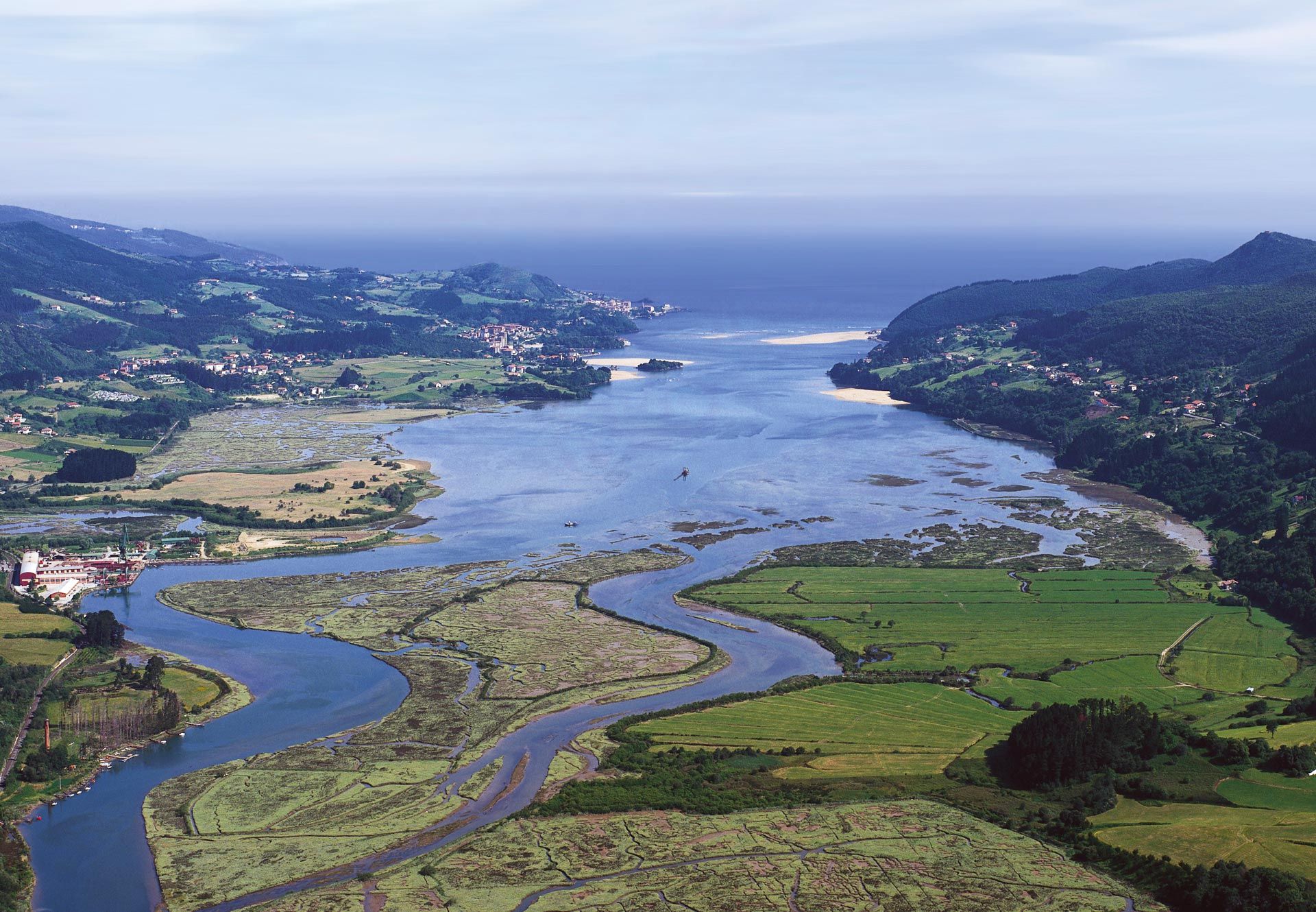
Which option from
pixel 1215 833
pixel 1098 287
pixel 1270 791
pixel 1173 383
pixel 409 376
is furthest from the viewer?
pixel 1098 287

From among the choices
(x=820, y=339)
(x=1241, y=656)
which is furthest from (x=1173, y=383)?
(x=820, y=339)

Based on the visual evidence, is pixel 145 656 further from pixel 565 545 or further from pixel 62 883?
pixel 565 545

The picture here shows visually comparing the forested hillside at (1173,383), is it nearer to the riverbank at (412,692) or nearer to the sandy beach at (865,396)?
the sandy beach at (865,396)

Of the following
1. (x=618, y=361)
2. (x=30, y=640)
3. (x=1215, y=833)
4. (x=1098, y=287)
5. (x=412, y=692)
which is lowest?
(x=412, y=692)

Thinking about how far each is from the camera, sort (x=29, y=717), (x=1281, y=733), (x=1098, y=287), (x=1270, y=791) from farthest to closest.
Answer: (x=1098, y=287) < (x=29, y=717) < (x=1281, y=733) < (x=1270, y=791)

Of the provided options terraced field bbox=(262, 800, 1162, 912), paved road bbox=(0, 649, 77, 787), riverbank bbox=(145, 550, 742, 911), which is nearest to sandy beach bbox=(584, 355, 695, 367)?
riverbank bbox=(145, 550, 742, 911)

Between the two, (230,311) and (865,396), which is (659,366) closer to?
(865,396)
